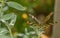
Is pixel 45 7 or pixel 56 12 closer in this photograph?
pixel 56 12

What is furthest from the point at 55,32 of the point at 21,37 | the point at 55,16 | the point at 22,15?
the point at 22,15

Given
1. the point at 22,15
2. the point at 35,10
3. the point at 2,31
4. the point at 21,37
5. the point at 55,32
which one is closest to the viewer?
the point at 2,31

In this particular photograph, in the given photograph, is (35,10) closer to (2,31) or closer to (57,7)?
(57,7)

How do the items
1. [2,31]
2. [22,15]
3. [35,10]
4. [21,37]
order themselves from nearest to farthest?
[2,31]
[21,37]
[22,15]
[35,10]

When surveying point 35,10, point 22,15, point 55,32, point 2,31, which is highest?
point 35,10

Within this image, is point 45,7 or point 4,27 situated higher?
point 45,7

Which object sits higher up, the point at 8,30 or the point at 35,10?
the point at 35,10

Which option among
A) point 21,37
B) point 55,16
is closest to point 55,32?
point 55,16

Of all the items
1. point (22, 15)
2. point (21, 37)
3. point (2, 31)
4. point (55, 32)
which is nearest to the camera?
point (2, 31)

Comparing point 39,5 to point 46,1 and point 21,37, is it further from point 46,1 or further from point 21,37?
point 21,37
